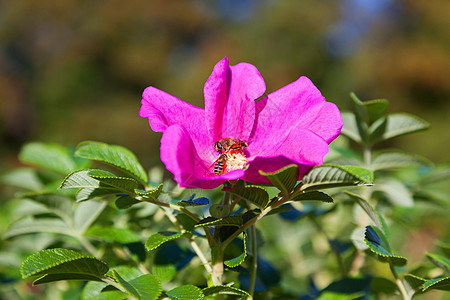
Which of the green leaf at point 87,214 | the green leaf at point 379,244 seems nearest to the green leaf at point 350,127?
the green leaf at point 379,244

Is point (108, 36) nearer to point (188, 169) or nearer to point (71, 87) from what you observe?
point (71, 87)

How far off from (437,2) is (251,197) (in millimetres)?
12430

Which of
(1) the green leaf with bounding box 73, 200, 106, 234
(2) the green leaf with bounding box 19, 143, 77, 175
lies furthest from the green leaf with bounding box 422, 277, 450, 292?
(2) the green leaf with bounding box 19, 143, 77, 175

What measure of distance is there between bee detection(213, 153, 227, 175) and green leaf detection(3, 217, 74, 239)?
0.37 m

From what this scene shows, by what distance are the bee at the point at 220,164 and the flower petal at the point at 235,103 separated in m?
0.04

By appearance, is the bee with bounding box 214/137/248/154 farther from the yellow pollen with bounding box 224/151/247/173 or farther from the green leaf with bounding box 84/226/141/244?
the green leaf with bounding box 84/226/141/244

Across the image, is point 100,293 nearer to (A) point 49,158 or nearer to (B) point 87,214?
(B) point 87,214

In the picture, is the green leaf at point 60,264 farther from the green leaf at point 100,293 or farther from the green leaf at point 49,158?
the green leaf at point 49,158

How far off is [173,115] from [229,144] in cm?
12

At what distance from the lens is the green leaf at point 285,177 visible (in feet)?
1.62

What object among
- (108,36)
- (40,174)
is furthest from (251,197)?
(108,36)

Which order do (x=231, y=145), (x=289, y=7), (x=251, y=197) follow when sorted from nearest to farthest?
(x=251, y=197) < (x=231, y=145) < (x=289, y=7)

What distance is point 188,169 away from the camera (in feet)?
1.79

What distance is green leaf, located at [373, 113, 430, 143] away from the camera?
902 mm
